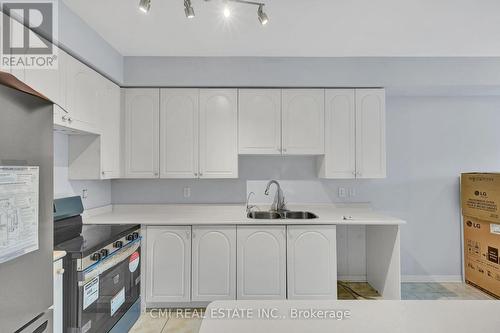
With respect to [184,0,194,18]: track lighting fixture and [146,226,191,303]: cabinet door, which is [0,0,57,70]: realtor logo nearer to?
[184,0,194,18]: track lighting fixture

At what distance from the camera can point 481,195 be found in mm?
3084

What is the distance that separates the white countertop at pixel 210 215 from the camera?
2629 mm

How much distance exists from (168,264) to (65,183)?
118cm

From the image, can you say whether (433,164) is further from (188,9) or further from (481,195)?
(188,9)

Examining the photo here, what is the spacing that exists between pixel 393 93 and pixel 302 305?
3.06m

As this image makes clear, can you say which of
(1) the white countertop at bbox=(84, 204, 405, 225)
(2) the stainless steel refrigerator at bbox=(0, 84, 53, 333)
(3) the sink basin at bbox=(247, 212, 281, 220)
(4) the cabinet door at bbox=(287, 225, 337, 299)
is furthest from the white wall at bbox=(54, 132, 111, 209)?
(4) the cabinet door at bbox=(287, 225, 337, 299)

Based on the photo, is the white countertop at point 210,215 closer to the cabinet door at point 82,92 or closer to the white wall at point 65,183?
the white wall at point 65,183

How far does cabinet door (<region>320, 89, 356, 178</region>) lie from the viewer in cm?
301

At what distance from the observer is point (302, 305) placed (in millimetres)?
949

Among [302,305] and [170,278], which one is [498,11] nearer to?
[302,305]

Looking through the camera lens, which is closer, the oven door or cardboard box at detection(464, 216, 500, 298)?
the oven door

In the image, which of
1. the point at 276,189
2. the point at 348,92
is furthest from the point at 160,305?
the point at 348,92

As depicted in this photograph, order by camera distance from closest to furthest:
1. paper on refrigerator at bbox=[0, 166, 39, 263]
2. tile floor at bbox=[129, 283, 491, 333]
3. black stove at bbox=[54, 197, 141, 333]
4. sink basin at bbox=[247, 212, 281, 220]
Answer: paper on refrigerator at bbox=[0, 166, 39, 263]
black stove at bbox=[54, 197, 141, 333]
tile floor at bbox=[129, 283, 491, 333]
sink basin at bbox=[247, 212, 281, 220]

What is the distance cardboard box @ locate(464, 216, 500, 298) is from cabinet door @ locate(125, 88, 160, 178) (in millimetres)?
3584
